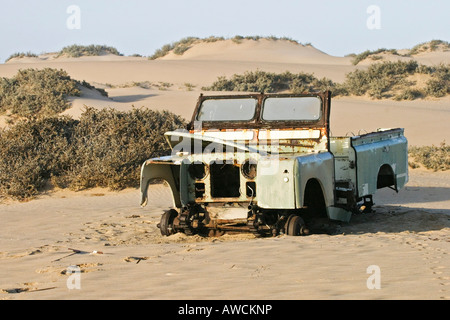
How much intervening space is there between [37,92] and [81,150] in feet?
28.8

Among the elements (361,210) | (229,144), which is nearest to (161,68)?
(361,210)

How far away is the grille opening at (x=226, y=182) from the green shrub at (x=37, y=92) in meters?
14.2

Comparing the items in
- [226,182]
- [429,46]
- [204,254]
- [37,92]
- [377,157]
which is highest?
[429,46]

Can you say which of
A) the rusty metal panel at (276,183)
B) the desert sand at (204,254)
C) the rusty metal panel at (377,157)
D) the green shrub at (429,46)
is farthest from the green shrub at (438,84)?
the green shrub at (429,46)

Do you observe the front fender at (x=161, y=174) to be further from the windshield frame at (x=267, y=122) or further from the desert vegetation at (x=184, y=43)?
the desert vegetation at (x=184, y=43)

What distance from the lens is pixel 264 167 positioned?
27.8 feet

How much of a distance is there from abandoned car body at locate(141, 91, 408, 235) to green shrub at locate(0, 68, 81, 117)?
13147mm

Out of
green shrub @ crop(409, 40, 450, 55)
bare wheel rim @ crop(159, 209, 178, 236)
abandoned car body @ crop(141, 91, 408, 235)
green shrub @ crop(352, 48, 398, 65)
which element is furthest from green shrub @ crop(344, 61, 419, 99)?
green shrub @ crop(409, 40, 450, 55)

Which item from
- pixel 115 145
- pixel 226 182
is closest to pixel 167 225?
pixel 226 182

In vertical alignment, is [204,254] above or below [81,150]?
below

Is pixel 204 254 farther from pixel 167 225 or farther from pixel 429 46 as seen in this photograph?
pixel 429 46

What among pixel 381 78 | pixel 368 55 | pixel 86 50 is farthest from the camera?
pixel 86 50

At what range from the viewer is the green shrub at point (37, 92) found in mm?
22891

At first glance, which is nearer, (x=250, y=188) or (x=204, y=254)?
(x=204, y=254)
